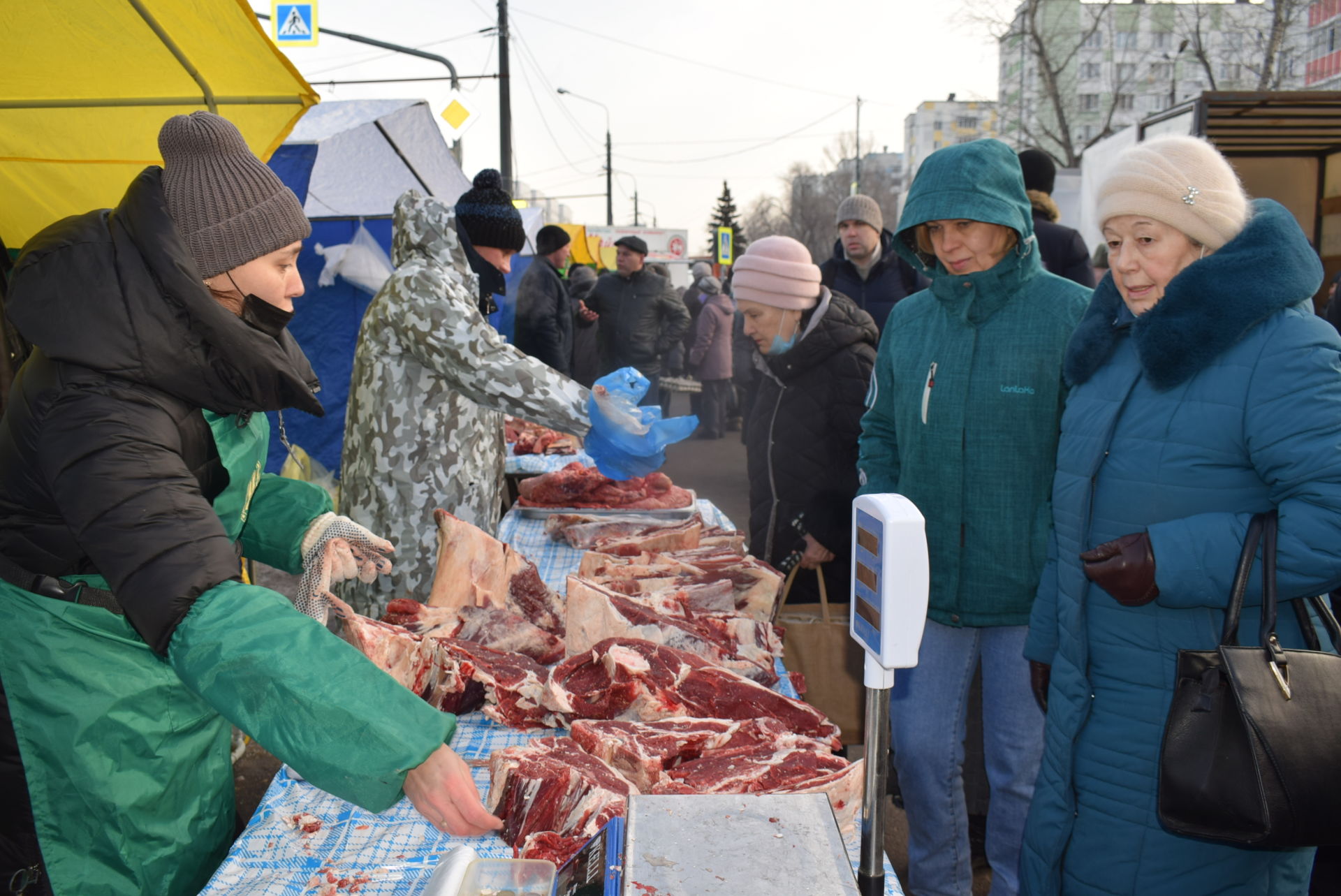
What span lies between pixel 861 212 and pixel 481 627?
4091 millimetres

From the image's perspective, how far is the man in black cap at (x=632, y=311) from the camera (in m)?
11.2

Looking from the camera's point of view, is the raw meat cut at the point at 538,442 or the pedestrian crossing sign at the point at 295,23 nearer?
the raw meat cut at the point at 538,442

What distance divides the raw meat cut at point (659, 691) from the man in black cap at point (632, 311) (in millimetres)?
8838

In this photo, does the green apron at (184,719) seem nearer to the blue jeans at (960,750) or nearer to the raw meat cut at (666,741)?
the raw meat cut at (666,741)

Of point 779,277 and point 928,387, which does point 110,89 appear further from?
point 928,387

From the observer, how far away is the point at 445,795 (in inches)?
51.8

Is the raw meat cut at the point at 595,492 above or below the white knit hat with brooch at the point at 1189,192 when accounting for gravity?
below

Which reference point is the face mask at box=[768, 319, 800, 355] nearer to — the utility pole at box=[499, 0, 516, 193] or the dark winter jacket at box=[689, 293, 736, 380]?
the dark winter jacket at box=[689, 293, 736, 380]

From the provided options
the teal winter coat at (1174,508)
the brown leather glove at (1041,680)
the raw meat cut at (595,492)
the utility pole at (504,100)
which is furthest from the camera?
the utility pole at (504,100)

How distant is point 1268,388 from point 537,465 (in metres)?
4.53

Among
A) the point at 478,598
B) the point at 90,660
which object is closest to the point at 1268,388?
the point at 478,598

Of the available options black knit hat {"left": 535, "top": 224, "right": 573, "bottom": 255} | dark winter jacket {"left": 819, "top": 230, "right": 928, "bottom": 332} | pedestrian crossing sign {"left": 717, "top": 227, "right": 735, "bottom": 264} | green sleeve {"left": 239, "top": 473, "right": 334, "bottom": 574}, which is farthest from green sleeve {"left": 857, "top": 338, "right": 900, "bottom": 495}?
pedestrian crossing sign {"left": 717, "top": 227, "right": 735, "bottom": 264}

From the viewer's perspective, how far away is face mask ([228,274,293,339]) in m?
1.74

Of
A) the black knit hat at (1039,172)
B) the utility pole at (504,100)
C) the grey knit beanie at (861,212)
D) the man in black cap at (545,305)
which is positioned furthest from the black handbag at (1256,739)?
the utility pole at (504,100)
